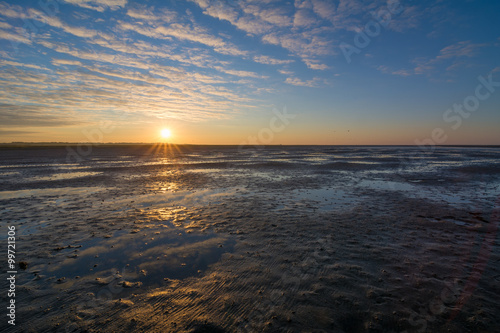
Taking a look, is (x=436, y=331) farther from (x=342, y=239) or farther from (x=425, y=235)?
(x=425, y=235)

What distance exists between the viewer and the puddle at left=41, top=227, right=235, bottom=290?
19.5 feet

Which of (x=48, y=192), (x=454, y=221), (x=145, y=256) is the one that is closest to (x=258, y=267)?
(x=145, y=256)

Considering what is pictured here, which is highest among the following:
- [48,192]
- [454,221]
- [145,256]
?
[48,192]

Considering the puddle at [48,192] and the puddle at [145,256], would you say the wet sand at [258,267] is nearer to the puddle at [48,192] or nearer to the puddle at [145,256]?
the puddle at [145,256]

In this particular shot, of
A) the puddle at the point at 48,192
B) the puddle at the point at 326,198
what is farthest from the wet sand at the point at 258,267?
the puddle at the point at 48,192

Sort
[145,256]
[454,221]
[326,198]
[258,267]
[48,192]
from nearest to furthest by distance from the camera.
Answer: [258,267]
[145,256]
[454,221]
[326,198]
[48,192]

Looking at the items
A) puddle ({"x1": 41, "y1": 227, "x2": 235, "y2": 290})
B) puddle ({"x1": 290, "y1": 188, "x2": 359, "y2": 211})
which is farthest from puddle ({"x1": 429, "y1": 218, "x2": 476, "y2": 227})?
puddle ({"x1": 41, "y1": 227, "x2": 235, "y2": 290})

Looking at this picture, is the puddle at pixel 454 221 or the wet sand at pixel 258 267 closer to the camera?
the wet sand at pixel 258 267

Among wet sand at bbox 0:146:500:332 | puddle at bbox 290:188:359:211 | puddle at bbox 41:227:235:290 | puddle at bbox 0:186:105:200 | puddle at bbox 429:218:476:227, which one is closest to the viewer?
wet sand at bbox 0:146:500:332

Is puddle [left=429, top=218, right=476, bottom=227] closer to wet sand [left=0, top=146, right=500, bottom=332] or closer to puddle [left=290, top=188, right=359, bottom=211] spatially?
wet sand [left=0, top=146, right=500, bottom=332]

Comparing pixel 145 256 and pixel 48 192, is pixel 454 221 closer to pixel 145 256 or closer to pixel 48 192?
pixel 145 256

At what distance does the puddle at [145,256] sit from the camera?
5938 millimetres

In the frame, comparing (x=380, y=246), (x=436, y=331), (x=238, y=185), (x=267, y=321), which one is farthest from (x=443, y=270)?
(x=238, y=185)

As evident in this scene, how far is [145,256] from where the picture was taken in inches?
273
